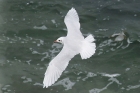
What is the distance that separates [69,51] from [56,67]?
46cm

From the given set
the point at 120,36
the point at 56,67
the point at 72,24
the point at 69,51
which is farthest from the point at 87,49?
the point at 120,36

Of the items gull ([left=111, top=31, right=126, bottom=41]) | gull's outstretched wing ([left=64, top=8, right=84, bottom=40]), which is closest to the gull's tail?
gull's outstretched wing ([left=64, top=8, right=84, bottom=40])

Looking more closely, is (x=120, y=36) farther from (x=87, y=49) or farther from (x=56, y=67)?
(x=56, y=67)

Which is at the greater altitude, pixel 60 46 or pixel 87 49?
pixel 87 49

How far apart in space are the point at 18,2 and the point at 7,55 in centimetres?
284

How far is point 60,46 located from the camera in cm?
995

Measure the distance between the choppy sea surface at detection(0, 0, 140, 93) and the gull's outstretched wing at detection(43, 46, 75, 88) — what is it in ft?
5.43

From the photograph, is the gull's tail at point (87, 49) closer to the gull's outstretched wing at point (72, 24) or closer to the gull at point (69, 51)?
the gull at point (69, 51)

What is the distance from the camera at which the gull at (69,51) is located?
21.0 ft

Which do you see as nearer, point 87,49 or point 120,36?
point 87,49

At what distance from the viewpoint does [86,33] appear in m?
10.3

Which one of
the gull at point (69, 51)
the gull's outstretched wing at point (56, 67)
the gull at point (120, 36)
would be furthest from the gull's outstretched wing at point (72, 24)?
the gull at point (120, 36)

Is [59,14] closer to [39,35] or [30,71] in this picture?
[39,35]

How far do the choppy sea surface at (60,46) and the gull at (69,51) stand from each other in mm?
1528
